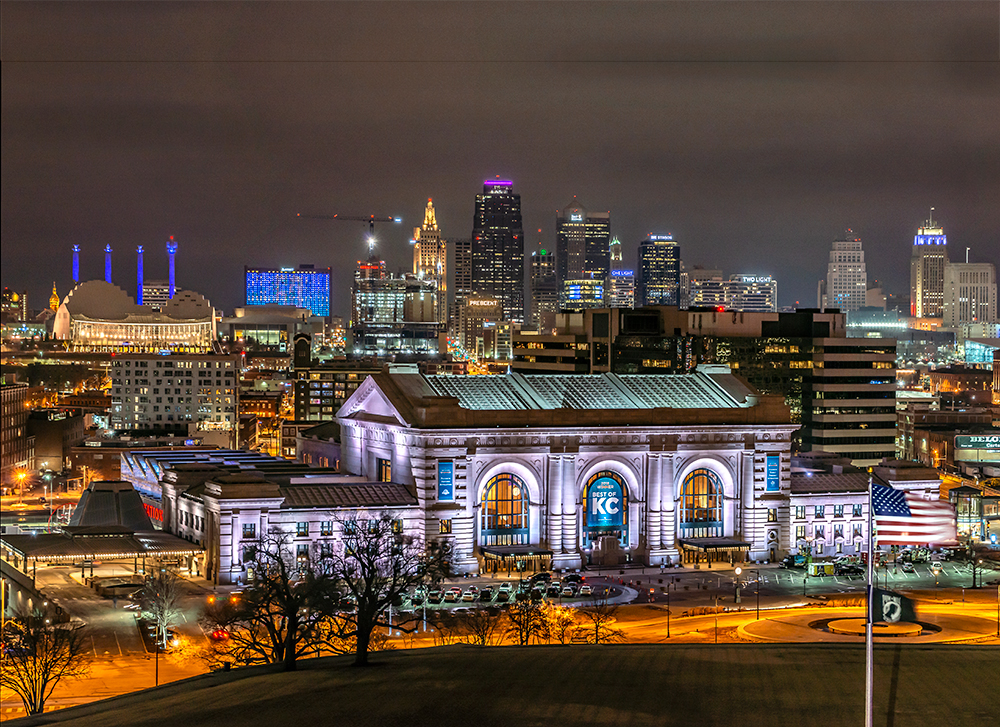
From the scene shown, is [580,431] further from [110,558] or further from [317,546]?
[110,558]

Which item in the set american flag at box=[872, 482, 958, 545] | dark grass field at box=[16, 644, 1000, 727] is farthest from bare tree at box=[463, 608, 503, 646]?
american flag at box=[872, 482, 958, 545]

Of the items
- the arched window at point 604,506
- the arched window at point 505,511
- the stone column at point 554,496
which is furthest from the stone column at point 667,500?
the arched window at point 505,511

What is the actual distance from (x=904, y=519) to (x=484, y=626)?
3443 centimetres

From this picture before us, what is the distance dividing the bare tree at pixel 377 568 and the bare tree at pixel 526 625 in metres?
5.97

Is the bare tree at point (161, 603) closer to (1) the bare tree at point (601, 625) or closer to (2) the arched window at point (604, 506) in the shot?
(1) the bare tree at point (601, 625)

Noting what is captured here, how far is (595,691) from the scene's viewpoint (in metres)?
64.4

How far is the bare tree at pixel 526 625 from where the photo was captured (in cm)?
8944

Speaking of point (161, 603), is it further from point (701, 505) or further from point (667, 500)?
point (701, 505)

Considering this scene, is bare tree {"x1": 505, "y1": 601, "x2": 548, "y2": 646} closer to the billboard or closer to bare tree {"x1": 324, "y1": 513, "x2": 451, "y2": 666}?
bare tree {"x1": 324, "y1": 513, "x2": 451, "y2": 666}

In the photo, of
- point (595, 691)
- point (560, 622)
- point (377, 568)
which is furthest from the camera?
point (560, 622)

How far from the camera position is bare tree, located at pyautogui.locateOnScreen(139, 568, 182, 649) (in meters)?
92.6

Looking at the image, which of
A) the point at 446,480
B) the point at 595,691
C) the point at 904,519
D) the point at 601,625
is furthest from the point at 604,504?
the point at 904,519

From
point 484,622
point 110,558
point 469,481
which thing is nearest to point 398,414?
point 469,481

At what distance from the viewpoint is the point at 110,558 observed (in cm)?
12138
